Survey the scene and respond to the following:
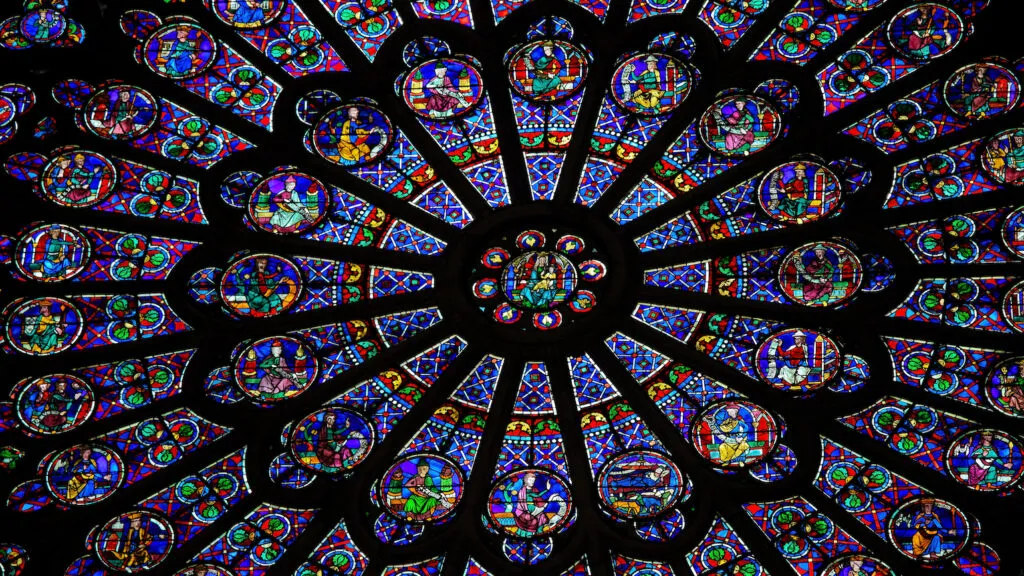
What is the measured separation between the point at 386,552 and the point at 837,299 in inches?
174

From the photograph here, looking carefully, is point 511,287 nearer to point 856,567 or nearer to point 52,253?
point 856,567

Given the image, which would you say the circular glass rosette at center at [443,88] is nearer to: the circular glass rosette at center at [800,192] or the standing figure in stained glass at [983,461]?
the circular glass rosette at center at [800,192]

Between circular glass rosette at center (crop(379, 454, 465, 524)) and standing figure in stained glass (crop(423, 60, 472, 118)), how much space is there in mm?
3194

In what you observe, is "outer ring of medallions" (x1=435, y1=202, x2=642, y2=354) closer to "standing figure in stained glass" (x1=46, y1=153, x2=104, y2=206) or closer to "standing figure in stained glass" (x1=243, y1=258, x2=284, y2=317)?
"standing figure in stained glass" (x1=243, y1=258, x2=284, y2=317)

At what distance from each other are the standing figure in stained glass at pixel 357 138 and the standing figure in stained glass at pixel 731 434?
12.8 ft

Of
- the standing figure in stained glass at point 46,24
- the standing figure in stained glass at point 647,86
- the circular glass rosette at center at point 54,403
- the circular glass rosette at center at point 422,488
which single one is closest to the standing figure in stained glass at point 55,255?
the circular glass rosette at center at point 54,403

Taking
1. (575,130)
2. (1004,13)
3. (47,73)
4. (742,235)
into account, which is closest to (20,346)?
(47,73)

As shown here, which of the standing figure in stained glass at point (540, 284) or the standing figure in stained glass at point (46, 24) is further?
the standing figure in stained glass at point (46, 24)

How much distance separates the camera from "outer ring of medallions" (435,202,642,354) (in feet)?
48.6

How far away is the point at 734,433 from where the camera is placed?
47.7 ft

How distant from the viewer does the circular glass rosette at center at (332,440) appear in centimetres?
1454

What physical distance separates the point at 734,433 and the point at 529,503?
1.84 meters

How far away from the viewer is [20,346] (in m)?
14.7

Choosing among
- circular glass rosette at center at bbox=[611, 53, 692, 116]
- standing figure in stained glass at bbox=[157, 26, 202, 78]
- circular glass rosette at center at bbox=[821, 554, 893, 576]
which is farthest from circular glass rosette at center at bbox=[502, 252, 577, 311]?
standing figure in stained glass at bbox=[157, 26, 202, 78]
